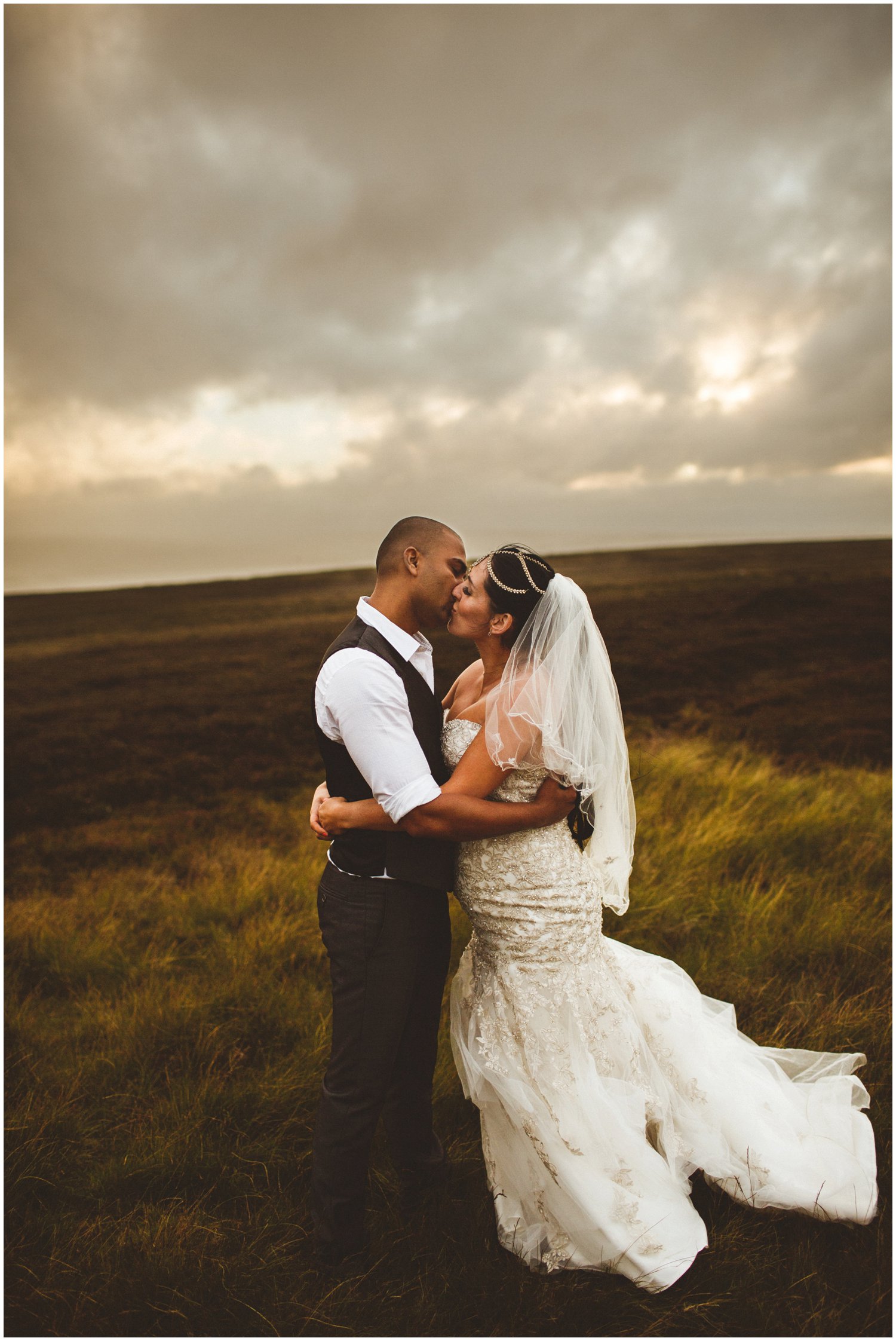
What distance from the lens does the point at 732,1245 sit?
281 cm

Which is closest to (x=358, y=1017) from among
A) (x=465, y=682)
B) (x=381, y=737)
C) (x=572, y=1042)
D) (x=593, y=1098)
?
(x=572, y=1042)

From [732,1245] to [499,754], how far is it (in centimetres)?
226

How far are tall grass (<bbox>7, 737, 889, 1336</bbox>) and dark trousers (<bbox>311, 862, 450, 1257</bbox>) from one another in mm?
316

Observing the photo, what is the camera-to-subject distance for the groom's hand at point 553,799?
112 inches

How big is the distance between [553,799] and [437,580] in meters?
1.04

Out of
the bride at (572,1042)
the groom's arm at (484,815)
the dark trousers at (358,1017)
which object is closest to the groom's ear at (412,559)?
the bride at (572,1042)

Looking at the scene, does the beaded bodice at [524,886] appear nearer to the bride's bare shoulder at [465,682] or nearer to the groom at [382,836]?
the groom at [382,836]

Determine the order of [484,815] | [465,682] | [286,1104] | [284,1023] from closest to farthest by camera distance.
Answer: [484,815], [465,682], [286,1104], [284,1023]

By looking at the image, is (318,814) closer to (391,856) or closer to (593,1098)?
(391,856)

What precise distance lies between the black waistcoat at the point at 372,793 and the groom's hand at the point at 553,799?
1.47 ft

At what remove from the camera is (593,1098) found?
9.25 ft

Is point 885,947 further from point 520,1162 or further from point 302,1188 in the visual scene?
point 302,1188

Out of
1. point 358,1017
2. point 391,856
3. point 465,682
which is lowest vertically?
point 358,1017

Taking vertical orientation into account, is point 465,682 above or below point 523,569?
below
